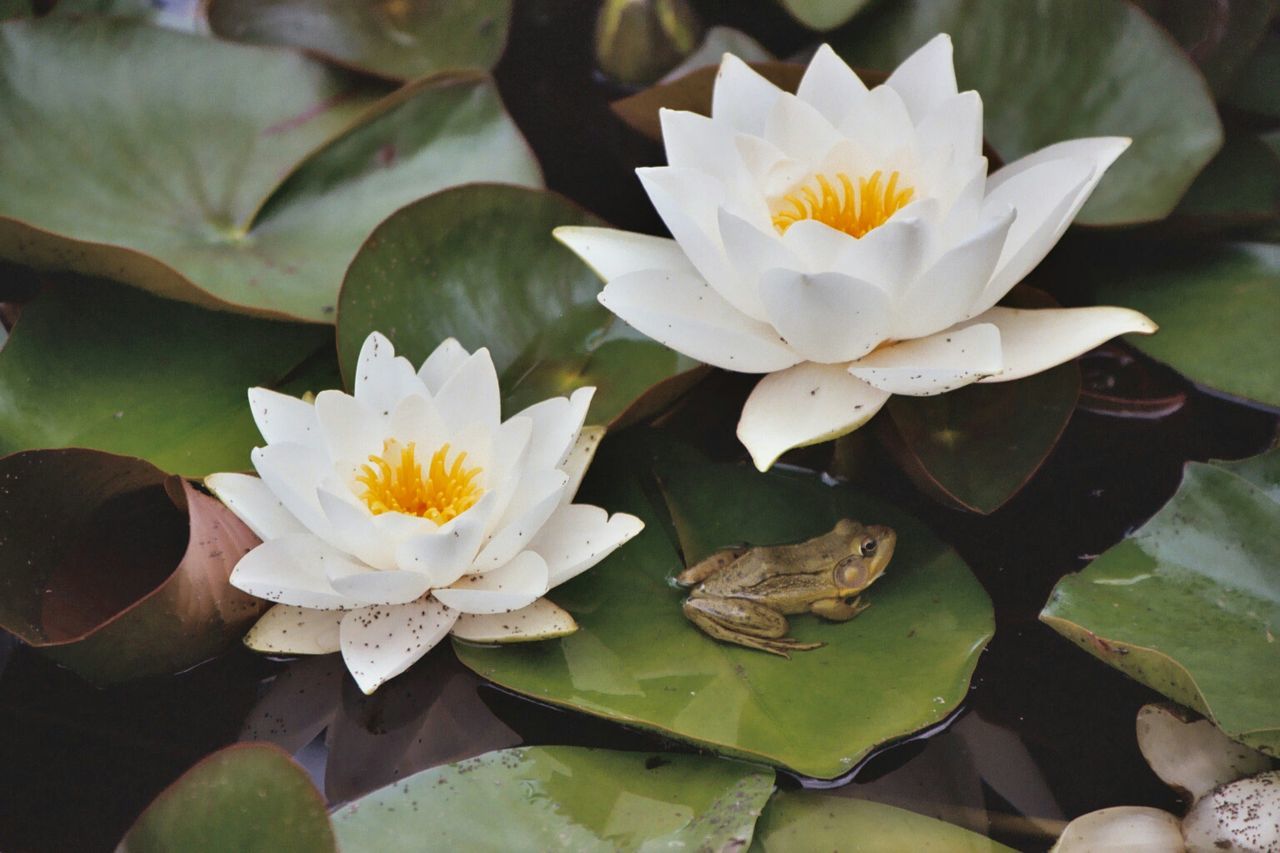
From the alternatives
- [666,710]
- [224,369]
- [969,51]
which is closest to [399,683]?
[666,710]

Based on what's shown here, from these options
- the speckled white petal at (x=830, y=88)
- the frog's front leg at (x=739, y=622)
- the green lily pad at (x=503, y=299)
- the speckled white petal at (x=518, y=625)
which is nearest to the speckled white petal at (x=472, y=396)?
the green lily pad at (x=503, y=299)

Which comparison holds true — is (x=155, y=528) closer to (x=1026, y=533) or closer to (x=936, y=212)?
(x=936, y=212)

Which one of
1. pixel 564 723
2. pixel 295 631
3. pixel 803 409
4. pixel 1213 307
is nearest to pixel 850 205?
pixel 803 409

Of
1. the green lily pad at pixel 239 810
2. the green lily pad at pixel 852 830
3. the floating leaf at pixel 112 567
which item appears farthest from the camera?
the floating leaf at pixel 112 567

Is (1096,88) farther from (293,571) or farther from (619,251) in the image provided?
(293,571)

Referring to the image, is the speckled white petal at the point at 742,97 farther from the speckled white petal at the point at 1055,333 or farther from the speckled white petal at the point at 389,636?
the speckled white petal at the point at 389,636
